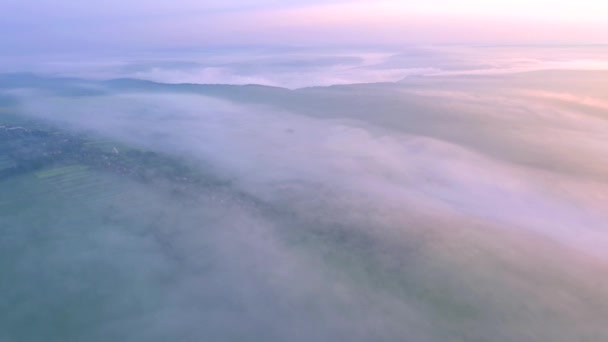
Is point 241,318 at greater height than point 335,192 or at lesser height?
lesser

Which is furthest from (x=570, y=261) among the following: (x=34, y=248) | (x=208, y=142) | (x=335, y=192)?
(x=208, y=142)

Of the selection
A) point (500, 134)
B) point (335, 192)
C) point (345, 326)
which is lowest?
point (345, 326)

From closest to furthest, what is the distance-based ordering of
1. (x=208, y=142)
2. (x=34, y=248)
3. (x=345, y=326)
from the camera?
1. (x=345, y=326)
2. (x=34, y=248)
3. (x=208, y=142)

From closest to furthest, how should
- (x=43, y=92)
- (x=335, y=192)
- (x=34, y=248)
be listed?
1. (x=34, y=248)
2. (x=335, y=192)
3. (x=43, y=92)

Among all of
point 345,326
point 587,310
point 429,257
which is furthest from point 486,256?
point 345,326

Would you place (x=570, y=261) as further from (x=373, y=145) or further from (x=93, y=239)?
(x=93, y=239)

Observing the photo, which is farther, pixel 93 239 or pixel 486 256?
pixel 93 239

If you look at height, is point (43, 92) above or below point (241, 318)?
above

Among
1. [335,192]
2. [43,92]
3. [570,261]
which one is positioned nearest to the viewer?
[570,261]

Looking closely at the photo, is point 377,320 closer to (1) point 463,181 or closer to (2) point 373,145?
(1) point 463,181
